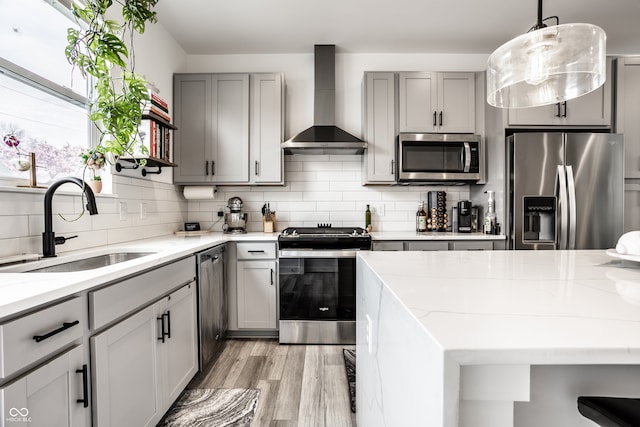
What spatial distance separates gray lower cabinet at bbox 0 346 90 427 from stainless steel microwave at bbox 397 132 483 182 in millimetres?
2612

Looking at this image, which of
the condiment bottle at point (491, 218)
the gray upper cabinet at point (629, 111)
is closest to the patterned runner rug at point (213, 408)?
the condiment bottle at point (491, 218)

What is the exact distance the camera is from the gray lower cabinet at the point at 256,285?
110 inches

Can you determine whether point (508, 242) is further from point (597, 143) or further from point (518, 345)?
point (518, 345)

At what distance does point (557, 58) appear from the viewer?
1238 millimetres

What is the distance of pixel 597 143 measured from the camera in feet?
8.71

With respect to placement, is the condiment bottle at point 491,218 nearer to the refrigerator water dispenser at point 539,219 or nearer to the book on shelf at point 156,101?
the refrigerator water dispenser at point 539,219

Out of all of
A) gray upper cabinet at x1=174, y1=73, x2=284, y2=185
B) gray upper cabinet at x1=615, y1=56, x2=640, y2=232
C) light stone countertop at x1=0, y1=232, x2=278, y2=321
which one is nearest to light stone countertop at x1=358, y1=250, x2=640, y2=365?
light stone countertop at x1=0, y1=232, x2=278, y2=321

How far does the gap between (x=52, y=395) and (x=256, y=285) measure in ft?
6.20

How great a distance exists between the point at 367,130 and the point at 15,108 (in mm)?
2458

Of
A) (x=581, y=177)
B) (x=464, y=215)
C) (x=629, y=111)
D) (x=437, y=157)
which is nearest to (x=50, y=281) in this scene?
(x=437, y=157)

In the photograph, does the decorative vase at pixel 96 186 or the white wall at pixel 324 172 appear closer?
the decorative vase at pixel 96 186

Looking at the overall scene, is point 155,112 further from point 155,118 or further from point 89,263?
point 89,263

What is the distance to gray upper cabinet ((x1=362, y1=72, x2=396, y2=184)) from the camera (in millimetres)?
3041

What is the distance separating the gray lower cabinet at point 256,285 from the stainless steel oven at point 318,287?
0.35ft
